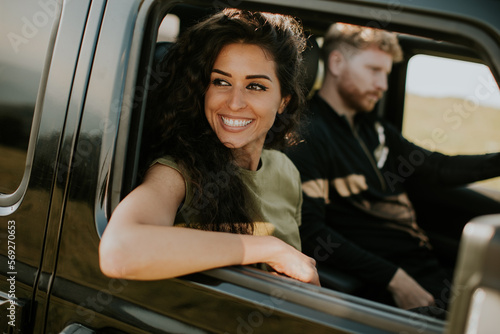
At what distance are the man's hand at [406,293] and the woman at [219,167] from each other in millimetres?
572

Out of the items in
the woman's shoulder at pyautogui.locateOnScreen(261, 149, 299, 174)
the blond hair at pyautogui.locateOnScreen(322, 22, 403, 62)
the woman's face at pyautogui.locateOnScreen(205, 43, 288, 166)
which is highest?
the blond hair at pyautogui.locateOnScreen(322, 22, 403, 62)

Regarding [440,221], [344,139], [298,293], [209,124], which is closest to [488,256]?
[298,293]

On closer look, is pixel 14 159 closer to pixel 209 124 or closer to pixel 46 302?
pixel 46 302

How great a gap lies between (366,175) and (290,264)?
4.68 ft

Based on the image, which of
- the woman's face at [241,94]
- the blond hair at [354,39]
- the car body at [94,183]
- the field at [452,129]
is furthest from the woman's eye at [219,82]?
the field at [452,129]

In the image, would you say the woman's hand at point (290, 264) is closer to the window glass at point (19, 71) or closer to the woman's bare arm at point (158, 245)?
the woman's bare arm at point (158, 245)

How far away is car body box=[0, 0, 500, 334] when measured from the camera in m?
1.06

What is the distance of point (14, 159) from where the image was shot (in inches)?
51.3

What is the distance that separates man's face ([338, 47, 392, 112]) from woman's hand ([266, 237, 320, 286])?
158 cm

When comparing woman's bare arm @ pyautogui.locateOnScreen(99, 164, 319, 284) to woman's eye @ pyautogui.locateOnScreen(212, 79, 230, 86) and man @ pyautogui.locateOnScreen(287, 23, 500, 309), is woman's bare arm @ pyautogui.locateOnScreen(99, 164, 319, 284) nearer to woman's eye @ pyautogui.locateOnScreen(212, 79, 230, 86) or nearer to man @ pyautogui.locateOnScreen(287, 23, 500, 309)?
woman's eye @ pyautogui.locateOnScreen(212, 79, 230, 86)

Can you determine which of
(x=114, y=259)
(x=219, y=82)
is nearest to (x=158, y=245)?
(x=114, y=259)

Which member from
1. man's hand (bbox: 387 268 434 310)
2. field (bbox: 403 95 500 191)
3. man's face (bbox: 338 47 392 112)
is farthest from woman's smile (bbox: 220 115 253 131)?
field (bbox: 403 95 500 191)

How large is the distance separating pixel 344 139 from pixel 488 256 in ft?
6.78

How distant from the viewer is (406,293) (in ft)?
7.07
